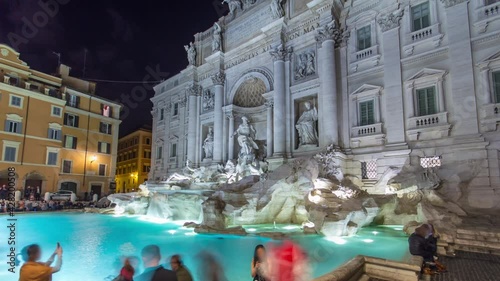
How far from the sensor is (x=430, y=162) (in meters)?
12.7

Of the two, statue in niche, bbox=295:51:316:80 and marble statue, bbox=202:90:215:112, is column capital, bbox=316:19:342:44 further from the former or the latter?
marble statue, bbox=202:90:215:112

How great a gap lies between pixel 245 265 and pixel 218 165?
14429mm

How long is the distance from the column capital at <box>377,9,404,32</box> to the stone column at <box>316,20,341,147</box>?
235 cm

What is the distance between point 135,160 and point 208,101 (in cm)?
2409

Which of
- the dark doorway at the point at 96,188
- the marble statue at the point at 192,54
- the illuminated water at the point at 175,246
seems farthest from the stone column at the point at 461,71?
the dark doorway at the point at 96,188

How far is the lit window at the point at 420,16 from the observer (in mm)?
13845

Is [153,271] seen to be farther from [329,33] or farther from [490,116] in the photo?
[329,33]

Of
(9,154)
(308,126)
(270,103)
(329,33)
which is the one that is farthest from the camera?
(9,154)

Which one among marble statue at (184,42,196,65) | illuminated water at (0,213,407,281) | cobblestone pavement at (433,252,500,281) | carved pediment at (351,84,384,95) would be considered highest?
marble statue at (184,42,196,65)

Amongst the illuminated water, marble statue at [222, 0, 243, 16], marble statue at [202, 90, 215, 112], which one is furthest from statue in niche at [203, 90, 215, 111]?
the illuminated water

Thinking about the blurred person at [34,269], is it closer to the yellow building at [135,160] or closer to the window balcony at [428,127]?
the window balcony at [428,127]

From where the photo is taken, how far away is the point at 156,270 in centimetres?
310

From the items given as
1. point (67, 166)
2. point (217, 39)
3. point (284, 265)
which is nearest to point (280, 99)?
point (217, 39)

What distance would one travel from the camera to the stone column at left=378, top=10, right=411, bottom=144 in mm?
13820
